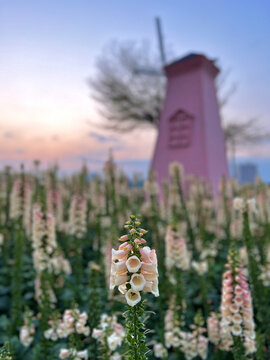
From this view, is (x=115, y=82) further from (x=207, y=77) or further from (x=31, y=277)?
(x=31, y=277)

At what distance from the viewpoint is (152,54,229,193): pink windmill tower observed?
12914mm

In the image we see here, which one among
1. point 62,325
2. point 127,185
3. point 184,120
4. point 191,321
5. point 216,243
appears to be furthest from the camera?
point 184,120

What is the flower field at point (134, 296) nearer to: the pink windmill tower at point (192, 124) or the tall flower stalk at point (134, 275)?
the tall flower stalk at point (134, 275)

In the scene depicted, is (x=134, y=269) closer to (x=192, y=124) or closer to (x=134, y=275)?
(x=134, y=275)

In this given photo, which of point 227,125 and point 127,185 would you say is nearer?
point 127,185

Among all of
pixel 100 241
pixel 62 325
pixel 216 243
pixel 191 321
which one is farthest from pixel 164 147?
→ pixel 62 325

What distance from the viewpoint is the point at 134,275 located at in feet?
4.86

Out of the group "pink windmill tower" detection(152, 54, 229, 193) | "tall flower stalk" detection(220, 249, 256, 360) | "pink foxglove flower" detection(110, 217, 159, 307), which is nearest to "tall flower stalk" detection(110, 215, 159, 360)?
"pink foxglove flower" detection(110, 217, 159, 307)

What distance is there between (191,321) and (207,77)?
11717mm

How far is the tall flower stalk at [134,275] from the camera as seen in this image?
1.46 metres

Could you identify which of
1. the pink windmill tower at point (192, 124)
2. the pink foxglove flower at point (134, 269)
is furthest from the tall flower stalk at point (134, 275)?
the pink windmill tower at point (192, 124)

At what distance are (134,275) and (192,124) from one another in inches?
487

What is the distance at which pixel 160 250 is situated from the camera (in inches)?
186

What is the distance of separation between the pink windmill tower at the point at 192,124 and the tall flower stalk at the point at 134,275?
11311 mm
